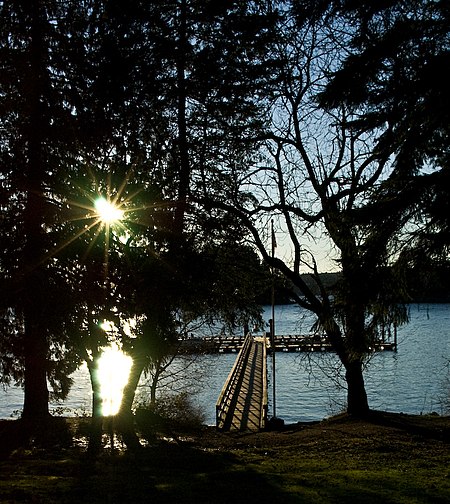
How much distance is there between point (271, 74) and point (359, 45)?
622cm

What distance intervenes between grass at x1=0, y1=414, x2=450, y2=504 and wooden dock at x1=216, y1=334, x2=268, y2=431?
338 inches

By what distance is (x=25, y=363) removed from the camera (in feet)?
43.0

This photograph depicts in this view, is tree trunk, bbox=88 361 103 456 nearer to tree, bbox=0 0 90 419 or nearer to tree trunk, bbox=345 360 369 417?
tree, bbox=0 0 90 419

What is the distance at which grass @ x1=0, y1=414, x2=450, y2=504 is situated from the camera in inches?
250

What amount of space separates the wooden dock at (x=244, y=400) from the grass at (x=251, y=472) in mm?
8584

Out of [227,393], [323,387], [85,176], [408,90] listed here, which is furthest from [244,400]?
[408,90]

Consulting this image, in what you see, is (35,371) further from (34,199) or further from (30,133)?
(30,133)

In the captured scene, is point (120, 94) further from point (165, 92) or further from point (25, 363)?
point (25, 363)

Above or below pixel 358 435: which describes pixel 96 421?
above

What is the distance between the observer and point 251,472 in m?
8.10

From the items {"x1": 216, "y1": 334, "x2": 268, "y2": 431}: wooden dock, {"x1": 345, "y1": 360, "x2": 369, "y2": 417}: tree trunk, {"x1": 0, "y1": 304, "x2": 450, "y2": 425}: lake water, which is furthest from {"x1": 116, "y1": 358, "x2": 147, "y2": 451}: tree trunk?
{"x1": 0, "y1": 304, "x2": 450, "y2": 425}: lake water

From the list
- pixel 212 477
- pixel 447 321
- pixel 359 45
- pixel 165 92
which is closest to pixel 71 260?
pixel 165 92

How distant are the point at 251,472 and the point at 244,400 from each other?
20.8 meters

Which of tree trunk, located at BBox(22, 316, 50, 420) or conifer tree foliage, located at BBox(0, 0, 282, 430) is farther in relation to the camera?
tree trunk, located at BBox(22, 316, 50, 420)
